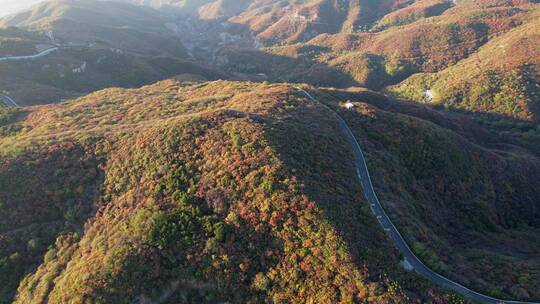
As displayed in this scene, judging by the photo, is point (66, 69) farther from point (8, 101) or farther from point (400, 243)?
point (400, 243)

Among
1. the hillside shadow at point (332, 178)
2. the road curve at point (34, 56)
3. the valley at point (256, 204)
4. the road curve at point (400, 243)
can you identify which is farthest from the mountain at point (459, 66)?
the road curve at point (34, 56)

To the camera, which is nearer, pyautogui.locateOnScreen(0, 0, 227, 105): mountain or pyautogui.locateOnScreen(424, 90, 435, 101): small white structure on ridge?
pyautogui.locateOnScreen(0, 0, 227, 105): mountain

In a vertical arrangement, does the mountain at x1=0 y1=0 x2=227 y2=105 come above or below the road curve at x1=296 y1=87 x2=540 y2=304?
below

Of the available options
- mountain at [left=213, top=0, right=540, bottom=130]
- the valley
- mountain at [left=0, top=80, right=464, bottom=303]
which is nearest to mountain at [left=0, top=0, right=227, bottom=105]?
the valley

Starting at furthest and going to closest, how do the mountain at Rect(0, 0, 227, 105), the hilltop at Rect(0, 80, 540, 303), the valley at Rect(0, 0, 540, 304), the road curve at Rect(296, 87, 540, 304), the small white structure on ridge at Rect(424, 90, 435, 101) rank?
1. the small white structure on ridge at Rect(424, 90, 435, 101)
2. the mountain at Rect(0, 0, 227, 105)
3. the hilltop at Rect(0, 80, 540, 303)
4. the valley at Rect(0, 0, 540, 304)
5. the road curve at Rect(296, 87, 540, 304)

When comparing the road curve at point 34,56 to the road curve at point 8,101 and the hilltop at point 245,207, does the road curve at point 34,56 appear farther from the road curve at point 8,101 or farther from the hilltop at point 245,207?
the hilltop at point 245,207

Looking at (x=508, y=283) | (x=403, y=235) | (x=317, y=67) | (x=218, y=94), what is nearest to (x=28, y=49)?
(x=218, y=94)

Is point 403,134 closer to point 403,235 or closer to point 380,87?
point 403,235

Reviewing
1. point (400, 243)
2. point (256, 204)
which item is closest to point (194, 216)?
point (256, 204)

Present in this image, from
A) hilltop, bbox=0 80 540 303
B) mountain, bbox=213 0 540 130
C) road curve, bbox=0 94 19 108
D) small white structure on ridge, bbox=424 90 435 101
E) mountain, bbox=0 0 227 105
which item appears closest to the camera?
hilltop, bbox=0 80 540 303

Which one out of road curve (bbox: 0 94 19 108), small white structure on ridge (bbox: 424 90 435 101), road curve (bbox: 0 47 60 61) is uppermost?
road curve (bbox: 0 47 60 61)

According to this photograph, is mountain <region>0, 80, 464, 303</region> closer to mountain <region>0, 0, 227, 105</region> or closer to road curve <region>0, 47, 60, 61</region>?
mountain <region>0, 0, 227, 105</region>
